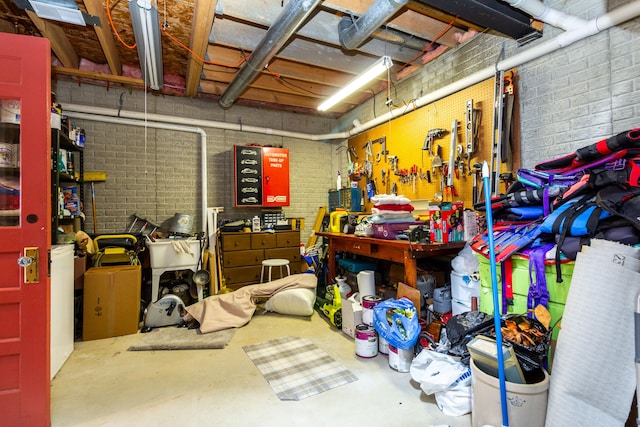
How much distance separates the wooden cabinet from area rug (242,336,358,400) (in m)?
1.70

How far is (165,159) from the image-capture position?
4691 millimetres

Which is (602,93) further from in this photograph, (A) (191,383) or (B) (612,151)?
(A) (191,383)

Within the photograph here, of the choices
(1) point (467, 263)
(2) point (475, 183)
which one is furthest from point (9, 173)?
(2) point (475, 183)

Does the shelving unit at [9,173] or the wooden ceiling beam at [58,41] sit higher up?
the wooden ceiling beam at [58,41]

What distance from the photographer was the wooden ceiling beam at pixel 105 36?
2.67 m

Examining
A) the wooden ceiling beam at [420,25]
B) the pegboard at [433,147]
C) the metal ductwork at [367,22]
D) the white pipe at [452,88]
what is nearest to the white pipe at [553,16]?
the white pipe at [452,88]

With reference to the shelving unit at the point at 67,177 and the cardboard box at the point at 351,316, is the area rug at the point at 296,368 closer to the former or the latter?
the cardboard box at the point at 351,316

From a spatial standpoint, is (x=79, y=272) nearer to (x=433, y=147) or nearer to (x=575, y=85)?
(x=433, y=147)

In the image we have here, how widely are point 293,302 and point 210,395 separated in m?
1.57

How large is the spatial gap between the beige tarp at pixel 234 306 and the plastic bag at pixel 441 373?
6.60 feet

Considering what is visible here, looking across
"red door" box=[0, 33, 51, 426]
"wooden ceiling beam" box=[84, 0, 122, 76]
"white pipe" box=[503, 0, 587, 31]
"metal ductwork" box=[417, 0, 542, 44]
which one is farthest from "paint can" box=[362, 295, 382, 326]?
"wooden ceiling beam" box=[84, 0, 122, 76]

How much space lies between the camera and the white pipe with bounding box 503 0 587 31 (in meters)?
2.32

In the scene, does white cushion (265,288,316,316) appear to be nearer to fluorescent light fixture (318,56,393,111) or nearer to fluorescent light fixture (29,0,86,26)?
fluorescent light fixture (318,56,393,111)

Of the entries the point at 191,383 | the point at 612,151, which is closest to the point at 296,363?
the point at 191,383
